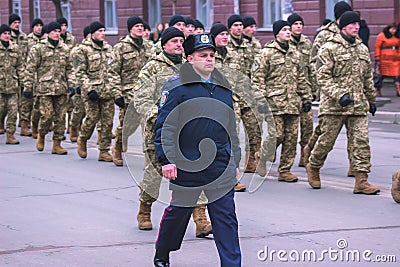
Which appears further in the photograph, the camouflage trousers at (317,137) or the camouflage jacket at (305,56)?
the camouflage jacket at (305,56)

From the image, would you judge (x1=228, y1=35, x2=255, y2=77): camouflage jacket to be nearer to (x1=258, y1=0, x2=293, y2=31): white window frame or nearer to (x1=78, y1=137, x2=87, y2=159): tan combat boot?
(x1=78, y1=137, x2=87, y2=159): tan combat boot

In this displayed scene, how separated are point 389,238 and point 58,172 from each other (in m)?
5.57

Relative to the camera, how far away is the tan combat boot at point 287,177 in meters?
11.4

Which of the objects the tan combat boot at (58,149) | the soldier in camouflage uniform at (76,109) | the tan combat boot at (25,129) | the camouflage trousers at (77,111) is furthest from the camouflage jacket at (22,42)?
the tan combat boot at (58,149)

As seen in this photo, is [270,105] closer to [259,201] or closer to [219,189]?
[259,201]

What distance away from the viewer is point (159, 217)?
934cm

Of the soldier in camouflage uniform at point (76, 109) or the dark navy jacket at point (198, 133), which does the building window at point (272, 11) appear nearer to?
the soldier in camouflage uniform at point (76, 109)

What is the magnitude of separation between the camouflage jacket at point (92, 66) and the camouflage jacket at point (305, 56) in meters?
2.68

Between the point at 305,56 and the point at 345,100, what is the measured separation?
8.28 ft

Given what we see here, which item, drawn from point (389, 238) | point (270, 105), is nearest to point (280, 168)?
point (270, 105)

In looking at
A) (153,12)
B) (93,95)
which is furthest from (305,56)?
(153,12)

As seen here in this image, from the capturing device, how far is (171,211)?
7.09 m

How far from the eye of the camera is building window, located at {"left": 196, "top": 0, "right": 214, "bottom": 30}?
30047mm

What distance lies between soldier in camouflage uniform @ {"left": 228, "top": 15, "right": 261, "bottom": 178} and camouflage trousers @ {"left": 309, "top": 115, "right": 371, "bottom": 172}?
5.52 feet
